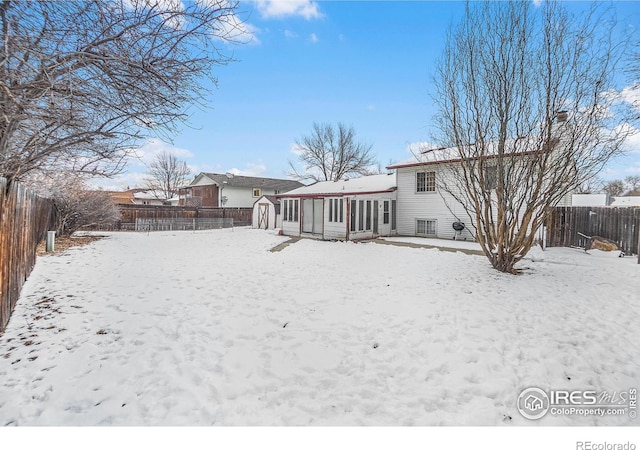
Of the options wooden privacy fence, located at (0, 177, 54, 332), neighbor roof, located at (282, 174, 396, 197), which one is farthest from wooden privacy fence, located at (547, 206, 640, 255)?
wooden privacy fence, located at (0, 177, 54, 332)

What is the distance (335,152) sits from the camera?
109ft

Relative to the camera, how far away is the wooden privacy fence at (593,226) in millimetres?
9806

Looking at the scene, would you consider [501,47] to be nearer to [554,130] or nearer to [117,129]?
[554,130]

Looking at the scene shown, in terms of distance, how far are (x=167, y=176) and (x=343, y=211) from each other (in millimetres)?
36716

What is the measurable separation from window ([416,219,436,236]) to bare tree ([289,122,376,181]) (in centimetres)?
1892

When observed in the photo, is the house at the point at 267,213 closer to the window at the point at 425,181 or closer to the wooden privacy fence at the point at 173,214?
the wooden privacy fence at the point at 173,214

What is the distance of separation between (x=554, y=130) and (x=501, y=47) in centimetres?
226

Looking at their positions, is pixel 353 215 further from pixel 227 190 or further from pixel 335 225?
pixel 227 190

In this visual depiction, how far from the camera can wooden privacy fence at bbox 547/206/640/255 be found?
386 inches

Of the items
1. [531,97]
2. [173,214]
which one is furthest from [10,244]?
[173,214]

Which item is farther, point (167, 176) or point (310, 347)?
point (167, 176)

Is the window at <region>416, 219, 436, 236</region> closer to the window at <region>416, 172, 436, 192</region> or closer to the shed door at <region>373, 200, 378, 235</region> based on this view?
the window at <region>416, 172, 436, 192</region>

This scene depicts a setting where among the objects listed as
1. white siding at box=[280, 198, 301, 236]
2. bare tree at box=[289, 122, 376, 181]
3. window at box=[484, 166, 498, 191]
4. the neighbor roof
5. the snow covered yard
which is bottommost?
the snow covered yard
